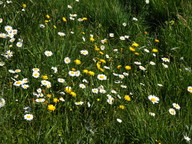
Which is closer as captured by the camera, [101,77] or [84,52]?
[101,77]

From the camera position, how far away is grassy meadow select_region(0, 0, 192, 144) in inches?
80.3

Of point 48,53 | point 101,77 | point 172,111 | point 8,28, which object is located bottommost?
point 172,111

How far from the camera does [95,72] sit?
2641 millimetres

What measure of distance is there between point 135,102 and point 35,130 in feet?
2.58

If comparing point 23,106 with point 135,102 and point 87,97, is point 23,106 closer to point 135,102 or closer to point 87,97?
point 87,97

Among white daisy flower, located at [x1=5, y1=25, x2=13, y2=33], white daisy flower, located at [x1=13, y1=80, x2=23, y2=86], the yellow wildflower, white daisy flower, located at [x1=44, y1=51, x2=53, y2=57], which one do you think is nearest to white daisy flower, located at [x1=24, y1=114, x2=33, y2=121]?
the yellow wildflower

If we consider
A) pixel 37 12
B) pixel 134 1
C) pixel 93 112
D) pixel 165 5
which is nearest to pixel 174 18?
pixel 165 5

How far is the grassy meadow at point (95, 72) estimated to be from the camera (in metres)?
2.04

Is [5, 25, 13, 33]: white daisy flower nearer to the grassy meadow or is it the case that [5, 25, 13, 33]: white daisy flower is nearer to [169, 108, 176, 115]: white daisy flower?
the grassy meadow

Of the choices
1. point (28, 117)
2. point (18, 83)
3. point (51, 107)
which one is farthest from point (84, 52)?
point (28, 117)

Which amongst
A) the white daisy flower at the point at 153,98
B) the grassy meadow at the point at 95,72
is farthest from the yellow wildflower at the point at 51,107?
the white daisy flower at the point at 153,98

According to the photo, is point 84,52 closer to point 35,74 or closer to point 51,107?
point 35,74

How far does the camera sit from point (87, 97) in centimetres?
Result: 230

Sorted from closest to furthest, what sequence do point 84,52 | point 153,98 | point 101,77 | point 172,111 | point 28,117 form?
point 28,117
point 172,111
point 153,98
point 101,77
point 84,52
